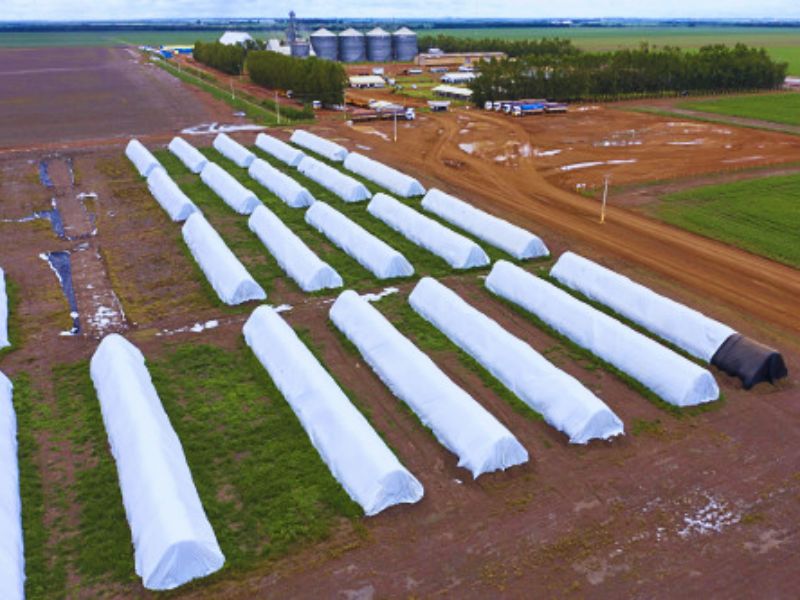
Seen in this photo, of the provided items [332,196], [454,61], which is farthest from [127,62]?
[332,196]

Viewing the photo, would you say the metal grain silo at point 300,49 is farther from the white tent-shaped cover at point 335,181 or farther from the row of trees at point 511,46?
the white tent-shaped cover at point 335,181

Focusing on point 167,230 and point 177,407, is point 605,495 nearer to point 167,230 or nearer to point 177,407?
point 177,407

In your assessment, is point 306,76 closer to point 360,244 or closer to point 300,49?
point 360,244

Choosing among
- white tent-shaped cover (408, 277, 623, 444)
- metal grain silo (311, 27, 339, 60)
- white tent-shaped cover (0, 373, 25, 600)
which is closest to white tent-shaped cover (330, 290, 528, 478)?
white tent-shaped cover (408, 277, 623, 444)

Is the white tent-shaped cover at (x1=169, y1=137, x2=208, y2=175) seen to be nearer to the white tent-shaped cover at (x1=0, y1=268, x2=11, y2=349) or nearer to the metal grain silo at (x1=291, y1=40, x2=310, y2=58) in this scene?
the white tent-shaped cover at (x1=0, y1=268, x2=11, y2=349)

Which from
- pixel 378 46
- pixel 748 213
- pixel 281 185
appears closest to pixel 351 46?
pixel 378 46

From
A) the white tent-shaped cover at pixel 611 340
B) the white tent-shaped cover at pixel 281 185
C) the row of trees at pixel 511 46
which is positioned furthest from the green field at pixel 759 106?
the white tent-shaped cover at pixel 611 340
